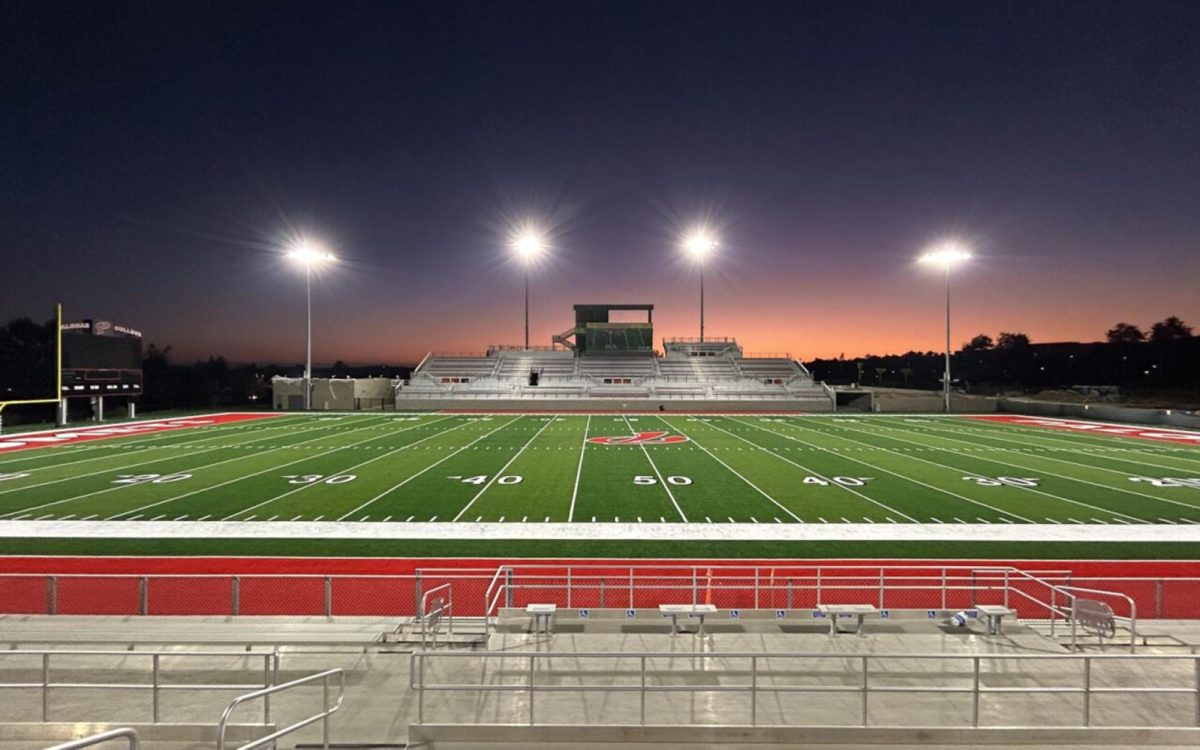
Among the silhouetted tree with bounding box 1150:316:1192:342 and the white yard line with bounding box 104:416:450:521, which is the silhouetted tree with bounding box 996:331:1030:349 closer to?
the silhouetted tree with bounding box 1150:316:1192:342

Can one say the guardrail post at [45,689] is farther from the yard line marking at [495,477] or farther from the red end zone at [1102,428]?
the red end zone at [1102,428]

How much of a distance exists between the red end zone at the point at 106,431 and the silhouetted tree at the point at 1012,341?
15937 cm

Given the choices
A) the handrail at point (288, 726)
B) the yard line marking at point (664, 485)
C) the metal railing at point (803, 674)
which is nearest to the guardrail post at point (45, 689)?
the handrail at point (288, 726)

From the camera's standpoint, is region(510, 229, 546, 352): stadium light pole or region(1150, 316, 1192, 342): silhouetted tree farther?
region(1150, 316, 1192, 342): silhouetted tree

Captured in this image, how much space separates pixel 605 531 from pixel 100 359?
36.1 meters

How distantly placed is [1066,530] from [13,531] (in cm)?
2405

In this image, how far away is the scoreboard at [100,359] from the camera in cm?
3378

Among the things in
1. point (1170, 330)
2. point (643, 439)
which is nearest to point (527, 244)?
point (643, 439)

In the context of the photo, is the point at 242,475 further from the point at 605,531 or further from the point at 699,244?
the point at 699,244

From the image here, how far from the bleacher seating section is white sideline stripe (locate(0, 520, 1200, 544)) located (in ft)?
122

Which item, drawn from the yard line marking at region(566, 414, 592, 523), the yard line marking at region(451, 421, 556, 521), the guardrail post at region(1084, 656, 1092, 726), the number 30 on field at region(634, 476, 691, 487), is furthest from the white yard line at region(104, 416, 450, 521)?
the guardrail post at region(1084, 656, 1092, 726)

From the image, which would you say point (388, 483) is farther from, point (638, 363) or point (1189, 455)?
point (638, 363)

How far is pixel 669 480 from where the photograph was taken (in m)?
20.1

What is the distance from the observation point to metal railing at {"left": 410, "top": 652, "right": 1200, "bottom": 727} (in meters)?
5.58
